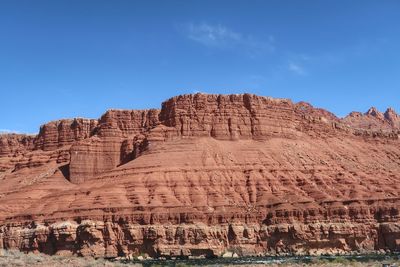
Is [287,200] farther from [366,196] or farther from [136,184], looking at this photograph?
[136,184]

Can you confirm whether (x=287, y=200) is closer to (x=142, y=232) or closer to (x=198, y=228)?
(x=198, y=228)

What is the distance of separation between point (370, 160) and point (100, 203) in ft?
183

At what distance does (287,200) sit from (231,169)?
42.8 ft

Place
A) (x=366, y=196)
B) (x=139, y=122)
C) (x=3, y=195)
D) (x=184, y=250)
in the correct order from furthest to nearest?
(x=139, y=122), (x=3, y=195), (x=366, y=196), (x=184, y=250)

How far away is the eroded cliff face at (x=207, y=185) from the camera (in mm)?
88562

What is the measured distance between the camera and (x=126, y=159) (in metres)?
121

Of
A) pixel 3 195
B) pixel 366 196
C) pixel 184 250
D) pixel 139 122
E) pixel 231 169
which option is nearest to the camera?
pixel 184 250

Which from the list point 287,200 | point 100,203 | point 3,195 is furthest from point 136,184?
point 3,195

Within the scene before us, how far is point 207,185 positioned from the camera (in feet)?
327

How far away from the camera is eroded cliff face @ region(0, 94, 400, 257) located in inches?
3487

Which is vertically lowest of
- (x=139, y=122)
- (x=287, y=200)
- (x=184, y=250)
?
(x=184, y=250)

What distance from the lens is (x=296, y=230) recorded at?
8806cm

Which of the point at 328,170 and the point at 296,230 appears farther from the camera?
the point at 328,170

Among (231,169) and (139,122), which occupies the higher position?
(139,122)
